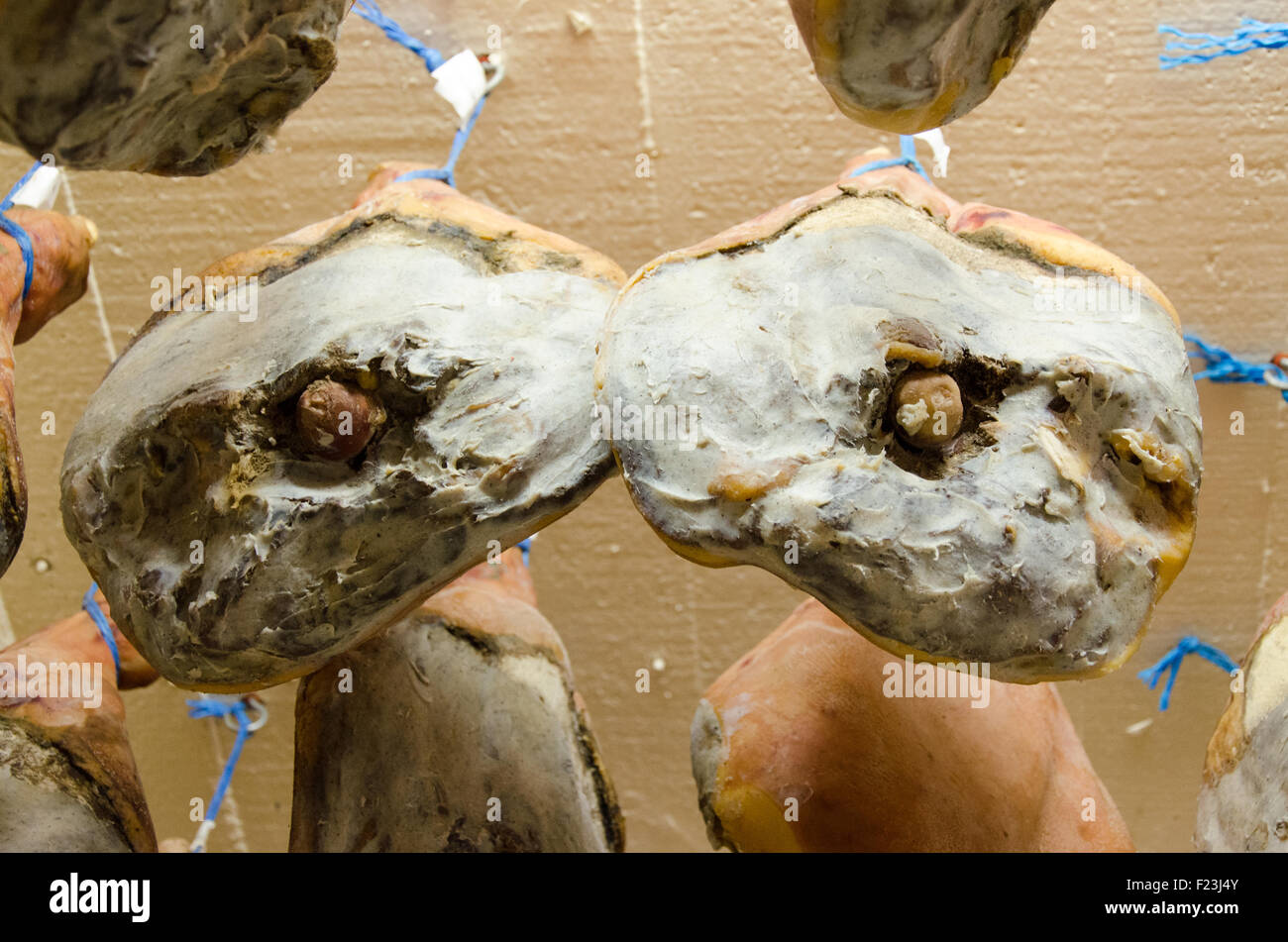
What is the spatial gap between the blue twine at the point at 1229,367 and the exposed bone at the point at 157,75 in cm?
119

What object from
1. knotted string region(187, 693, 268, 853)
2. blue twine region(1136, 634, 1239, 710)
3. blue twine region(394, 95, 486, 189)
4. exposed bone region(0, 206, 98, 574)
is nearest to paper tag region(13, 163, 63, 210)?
exposed bone region(0, 206, 98, 574)

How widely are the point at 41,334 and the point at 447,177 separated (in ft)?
2.58

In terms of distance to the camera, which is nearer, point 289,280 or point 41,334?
point 289,280

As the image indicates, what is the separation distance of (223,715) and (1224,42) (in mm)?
1657

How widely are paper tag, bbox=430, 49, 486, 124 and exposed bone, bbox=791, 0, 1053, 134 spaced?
0.71 meters

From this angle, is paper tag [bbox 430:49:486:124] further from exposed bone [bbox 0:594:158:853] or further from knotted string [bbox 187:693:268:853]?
knotted string [bbox 187:693:268:853]

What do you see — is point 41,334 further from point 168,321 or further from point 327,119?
point 168,321

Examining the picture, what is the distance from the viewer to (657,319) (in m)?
0.96

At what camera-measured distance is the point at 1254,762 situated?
1165mm

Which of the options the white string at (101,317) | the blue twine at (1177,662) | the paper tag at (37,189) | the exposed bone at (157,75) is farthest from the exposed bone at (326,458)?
the blue twine at (1177,662)

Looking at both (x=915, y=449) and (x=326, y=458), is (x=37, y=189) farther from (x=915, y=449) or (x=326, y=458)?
(x=915, y=449)

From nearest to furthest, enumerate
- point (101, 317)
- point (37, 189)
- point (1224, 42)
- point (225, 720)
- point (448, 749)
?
point (448, 749) → point (37, 189) → point (1224, 42) → point (101, 317) → point (225, 720)

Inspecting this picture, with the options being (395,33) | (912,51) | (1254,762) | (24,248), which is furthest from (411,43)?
(1254,762)
